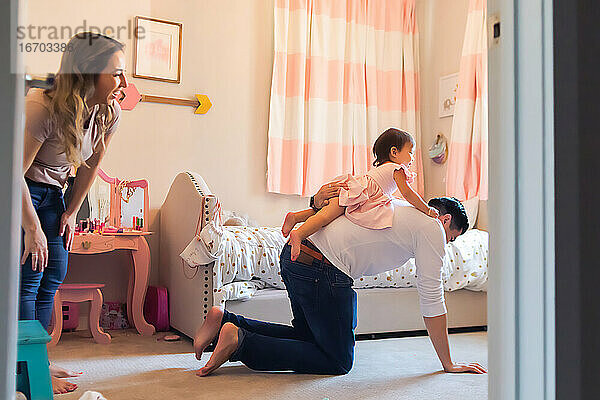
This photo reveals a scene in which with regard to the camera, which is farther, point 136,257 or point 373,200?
point 136,257

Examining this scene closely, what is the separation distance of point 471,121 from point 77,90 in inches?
111

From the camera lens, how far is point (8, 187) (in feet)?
2.67

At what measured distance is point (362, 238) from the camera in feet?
6.93

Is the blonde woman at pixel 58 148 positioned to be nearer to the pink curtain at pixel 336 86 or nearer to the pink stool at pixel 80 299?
the pink stool at pixel 80 299

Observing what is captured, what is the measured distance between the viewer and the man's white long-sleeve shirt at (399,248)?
2080 mm

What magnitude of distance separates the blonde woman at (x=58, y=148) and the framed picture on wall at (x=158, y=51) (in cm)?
169

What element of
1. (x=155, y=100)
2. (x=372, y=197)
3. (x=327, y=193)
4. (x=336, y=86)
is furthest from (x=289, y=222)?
(x=336, y=86)

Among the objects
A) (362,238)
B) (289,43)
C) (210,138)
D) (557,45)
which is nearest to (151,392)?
(362,238)

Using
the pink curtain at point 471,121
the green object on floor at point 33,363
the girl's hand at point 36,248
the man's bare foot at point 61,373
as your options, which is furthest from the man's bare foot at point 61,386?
the pink curtain at point 471,121

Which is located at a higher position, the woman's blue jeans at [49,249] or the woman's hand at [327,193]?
the woman's hand at [327,193]

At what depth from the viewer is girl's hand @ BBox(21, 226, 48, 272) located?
172cm

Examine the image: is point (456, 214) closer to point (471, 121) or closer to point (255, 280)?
point (255, 280)

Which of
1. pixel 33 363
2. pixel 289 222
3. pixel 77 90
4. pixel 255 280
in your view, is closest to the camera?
pixel 33 363

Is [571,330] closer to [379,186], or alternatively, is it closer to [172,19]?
[379,186]
